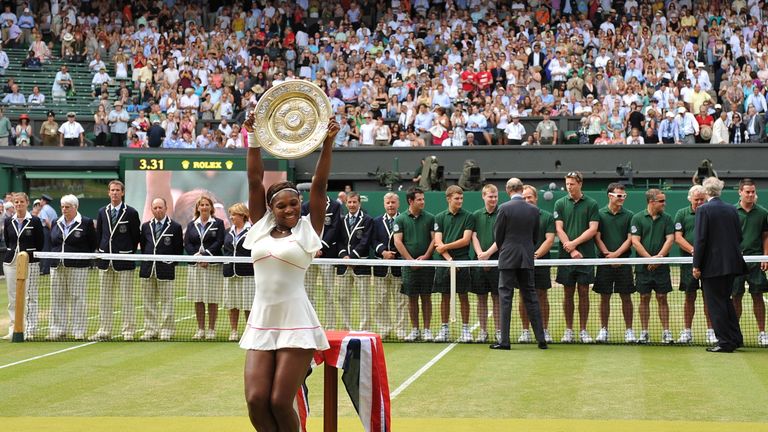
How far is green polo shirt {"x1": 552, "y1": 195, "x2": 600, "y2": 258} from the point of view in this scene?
14.5m

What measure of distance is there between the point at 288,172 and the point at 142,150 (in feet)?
13.1

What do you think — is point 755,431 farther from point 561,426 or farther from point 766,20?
point 766,20

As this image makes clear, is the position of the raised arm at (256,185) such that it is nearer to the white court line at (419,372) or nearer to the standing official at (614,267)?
the white court line at (419,372)

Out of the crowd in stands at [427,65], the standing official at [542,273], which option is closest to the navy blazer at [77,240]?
the standing official at [542,273]

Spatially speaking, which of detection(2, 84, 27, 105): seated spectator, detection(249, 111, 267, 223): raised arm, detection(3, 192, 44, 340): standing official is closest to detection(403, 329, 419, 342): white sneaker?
detection(3, 192, 44, 340): standing official

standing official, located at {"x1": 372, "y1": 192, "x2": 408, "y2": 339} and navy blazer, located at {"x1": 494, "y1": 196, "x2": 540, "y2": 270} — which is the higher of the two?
navy blazer, located at {"x1": 494, "y1": 196, "x2": 540, "y2": 270}

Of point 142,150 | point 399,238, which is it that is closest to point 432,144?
point 142,150

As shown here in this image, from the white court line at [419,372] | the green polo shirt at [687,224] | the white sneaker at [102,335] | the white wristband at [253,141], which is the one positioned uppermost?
the white wristband at [253,141]

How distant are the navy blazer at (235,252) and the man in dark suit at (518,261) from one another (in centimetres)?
346

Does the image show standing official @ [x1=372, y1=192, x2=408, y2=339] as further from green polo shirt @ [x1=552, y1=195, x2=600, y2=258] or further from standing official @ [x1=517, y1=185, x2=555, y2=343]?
green polo shirt @ [x1=552, y1=195, x2=600, y2=258]

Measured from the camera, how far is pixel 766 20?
3347 cm

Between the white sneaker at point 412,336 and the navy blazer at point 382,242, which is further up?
the navy blazer at point 382,242

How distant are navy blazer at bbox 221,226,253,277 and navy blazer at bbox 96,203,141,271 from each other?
1.27m

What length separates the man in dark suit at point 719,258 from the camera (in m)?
12.9
